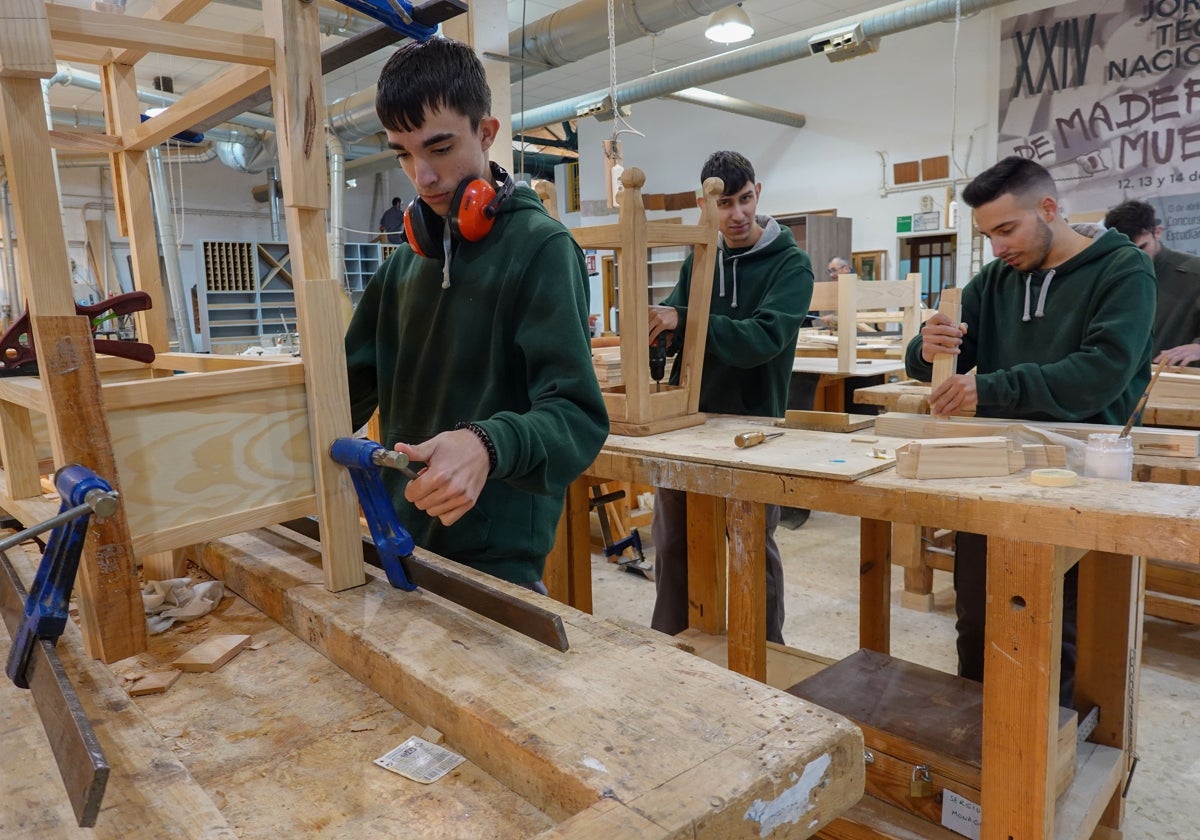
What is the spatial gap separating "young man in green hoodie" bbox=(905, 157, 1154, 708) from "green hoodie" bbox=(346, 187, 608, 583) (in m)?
1.32

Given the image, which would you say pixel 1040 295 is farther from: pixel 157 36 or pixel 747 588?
pixel 157 36

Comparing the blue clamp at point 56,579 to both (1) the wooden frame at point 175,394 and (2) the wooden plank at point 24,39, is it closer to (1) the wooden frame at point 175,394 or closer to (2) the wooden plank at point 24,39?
(1) the wooden frame at point 175,394

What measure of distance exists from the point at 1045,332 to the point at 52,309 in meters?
2.25

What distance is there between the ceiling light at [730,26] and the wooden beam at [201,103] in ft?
15.7

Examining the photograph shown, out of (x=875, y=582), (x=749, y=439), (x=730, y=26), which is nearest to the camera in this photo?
(x=749, y=439)

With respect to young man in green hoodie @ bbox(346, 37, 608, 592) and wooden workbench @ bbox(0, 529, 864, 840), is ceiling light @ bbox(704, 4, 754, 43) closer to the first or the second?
young man in green hoodie @ bbox(346, 37, 608, 592)

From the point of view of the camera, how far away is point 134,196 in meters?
1.42

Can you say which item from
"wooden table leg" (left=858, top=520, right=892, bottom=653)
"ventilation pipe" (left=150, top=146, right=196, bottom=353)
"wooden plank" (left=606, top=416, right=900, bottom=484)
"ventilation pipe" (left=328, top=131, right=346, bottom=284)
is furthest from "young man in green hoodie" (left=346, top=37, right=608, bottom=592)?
"ventilation pipe" (left=328, top=131, right=346, bottom=284)

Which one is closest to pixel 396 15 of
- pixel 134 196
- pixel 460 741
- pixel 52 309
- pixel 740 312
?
pixel 52 309

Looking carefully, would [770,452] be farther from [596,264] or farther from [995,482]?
[596,264]

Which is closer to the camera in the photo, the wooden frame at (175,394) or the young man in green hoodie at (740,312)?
the wooden frame at (175,394)

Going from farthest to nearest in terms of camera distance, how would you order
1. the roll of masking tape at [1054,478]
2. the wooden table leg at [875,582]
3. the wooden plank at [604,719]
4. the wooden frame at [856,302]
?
1. the wooden frame at [856,302]
2. the wooden table leg at [875,582]
3. the roll of masking tape at [1054,478]
4. the wooden plank at [604,719]

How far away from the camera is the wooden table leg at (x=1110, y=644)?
1.75 meters

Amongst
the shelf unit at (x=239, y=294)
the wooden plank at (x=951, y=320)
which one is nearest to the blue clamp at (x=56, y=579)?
the wooden plank at (x=951, y=320)
